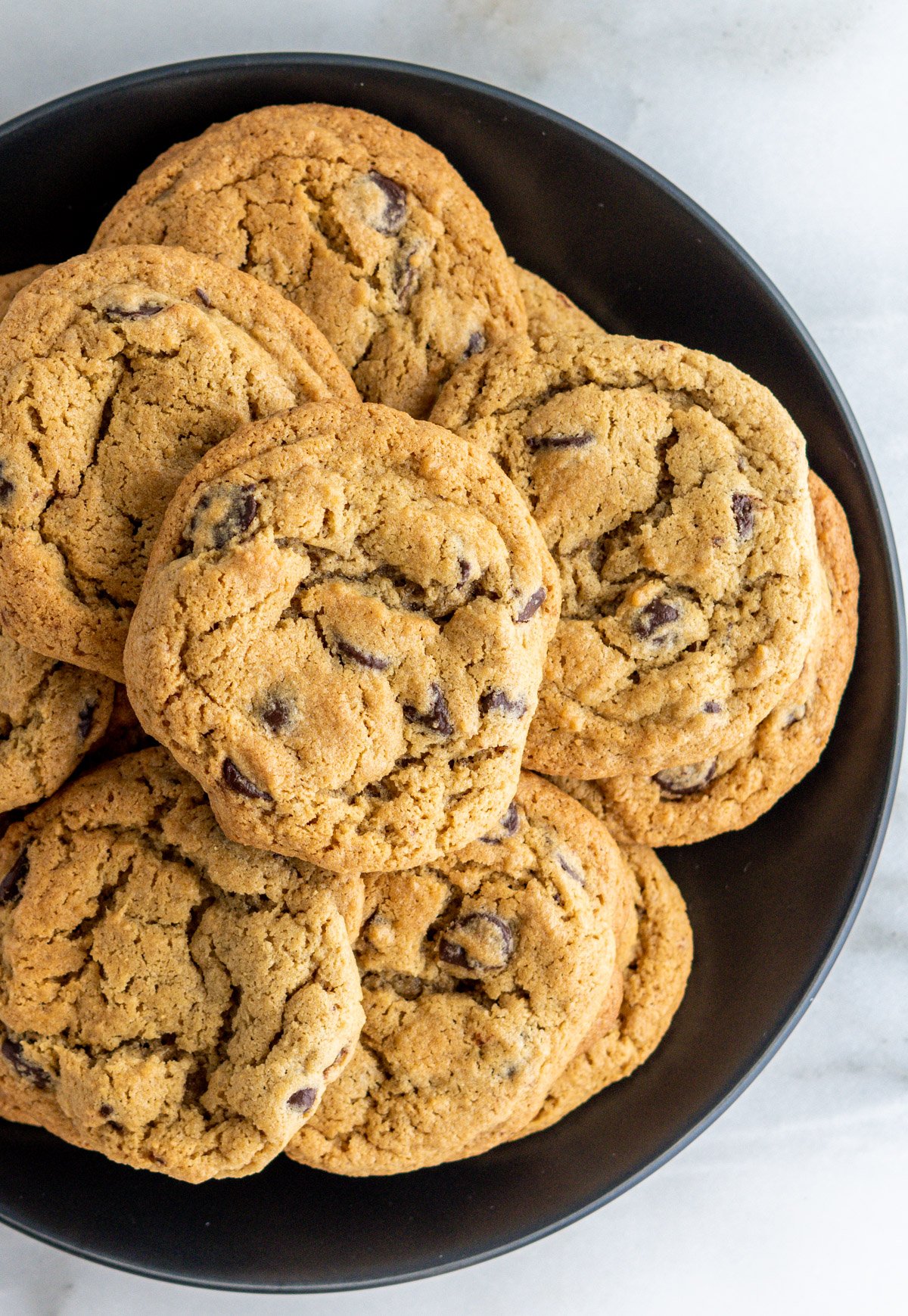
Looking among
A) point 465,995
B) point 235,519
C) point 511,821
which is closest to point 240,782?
point 235,519

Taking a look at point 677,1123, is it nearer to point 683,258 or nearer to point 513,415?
point 513,415

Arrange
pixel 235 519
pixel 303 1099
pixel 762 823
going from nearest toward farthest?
pixel 235 519 < pixel 303 1099 < pixel 762 823

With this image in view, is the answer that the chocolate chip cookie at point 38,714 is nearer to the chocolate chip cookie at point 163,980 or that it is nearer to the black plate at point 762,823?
the chocolate chip cookie at point 163,980

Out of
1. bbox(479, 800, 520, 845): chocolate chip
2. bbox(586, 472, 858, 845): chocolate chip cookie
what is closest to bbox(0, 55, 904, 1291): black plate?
bbox(586, 472, 858, 845): chocolate chip cookie

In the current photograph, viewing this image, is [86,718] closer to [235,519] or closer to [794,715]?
[235,519]

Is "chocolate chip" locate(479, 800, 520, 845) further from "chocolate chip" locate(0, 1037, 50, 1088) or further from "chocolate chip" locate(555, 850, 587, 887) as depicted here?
"chocolate chip" locate(0, 1037, 50, 1088)

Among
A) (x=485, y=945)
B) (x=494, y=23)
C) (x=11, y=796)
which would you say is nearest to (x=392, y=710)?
(x=485, y=945)
